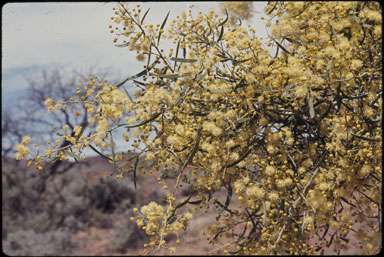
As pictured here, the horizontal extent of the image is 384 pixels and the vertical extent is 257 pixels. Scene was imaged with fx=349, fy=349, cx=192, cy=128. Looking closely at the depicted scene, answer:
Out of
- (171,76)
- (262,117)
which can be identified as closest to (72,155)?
(171,76)

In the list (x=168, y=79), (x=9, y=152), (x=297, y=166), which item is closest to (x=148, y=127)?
(x=168, y=79)

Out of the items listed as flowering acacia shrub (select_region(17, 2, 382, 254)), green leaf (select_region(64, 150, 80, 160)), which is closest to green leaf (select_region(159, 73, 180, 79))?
flowering acacia shrub (select_region(17, 2, 382, 254))

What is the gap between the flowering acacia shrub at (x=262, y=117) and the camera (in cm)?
78

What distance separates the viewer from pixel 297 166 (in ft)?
2.89

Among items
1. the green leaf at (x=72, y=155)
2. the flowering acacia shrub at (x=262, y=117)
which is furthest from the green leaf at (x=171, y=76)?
the green leaf at (x=72, y=155)

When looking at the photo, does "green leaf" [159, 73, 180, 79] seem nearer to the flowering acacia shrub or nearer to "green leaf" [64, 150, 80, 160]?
the flowering acacia shrub

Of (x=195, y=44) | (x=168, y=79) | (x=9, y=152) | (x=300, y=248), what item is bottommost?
(x=300, y=248)

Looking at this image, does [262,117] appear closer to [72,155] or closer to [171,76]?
[171,76]

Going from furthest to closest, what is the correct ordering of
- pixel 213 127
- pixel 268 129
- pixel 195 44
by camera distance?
pixel 195 44 < pixel 268 129 < pixel 213 127

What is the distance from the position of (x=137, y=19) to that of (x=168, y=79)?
0.16 m

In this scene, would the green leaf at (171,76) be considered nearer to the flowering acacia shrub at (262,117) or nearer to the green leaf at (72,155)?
the flowering acacia shrub at (262,117)

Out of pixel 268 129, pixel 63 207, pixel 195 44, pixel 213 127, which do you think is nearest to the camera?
pixel 213 127

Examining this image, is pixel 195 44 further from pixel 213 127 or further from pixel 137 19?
pixel 213 127

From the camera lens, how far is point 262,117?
0.82m
